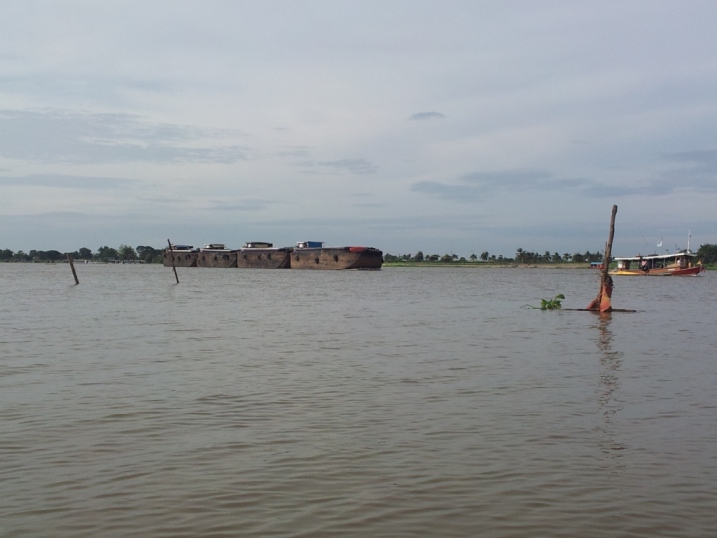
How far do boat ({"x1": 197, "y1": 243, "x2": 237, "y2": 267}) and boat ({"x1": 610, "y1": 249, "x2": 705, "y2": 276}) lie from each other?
7125cm

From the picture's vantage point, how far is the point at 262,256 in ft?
441

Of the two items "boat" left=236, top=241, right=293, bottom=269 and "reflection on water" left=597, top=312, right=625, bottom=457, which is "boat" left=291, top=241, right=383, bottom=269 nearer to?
"boat" left=236, top=241, right=293, bottom=269

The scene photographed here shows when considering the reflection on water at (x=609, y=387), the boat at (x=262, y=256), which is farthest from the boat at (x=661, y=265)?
the reflection on water at (x=609, y=387)

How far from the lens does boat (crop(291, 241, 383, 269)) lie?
116 metres

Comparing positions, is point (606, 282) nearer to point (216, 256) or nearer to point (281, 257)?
point (281, 257)

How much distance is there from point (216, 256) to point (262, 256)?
12.8 metres

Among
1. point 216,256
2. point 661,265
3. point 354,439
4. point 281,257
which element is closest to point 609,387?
point 354,439

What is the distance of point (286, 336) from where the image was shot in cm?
2127

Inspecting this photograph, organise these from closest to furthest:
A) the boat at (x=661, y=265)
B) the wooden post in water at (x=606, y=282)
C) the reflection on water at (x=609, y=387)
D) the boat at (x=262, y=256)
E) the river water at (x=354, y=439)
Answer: the river water at (x=354, y=439)
the reflection on water at (x=609, y=387)
the wooden post in water at (x=606, y=282)
the boat at (x=661, y=265)
the boat at (x=262, y=256)

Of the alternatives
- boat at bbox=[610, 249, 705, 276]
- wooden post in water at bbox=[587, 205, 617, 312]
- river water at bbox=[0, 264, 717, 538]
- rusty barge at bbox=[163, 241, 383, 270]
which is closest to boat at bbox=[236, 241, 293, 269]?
rusty barge at bbox=[163, 241, 383, 270]

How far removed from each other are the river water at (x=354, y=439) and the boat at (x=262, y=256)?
362ft

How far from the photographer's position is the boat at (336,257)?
115688mm

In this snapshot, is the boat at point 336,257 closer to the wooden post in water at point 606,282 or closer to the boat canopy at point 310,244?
the boat canopy at point 310,244

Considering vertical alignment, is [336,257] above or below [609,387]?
above
